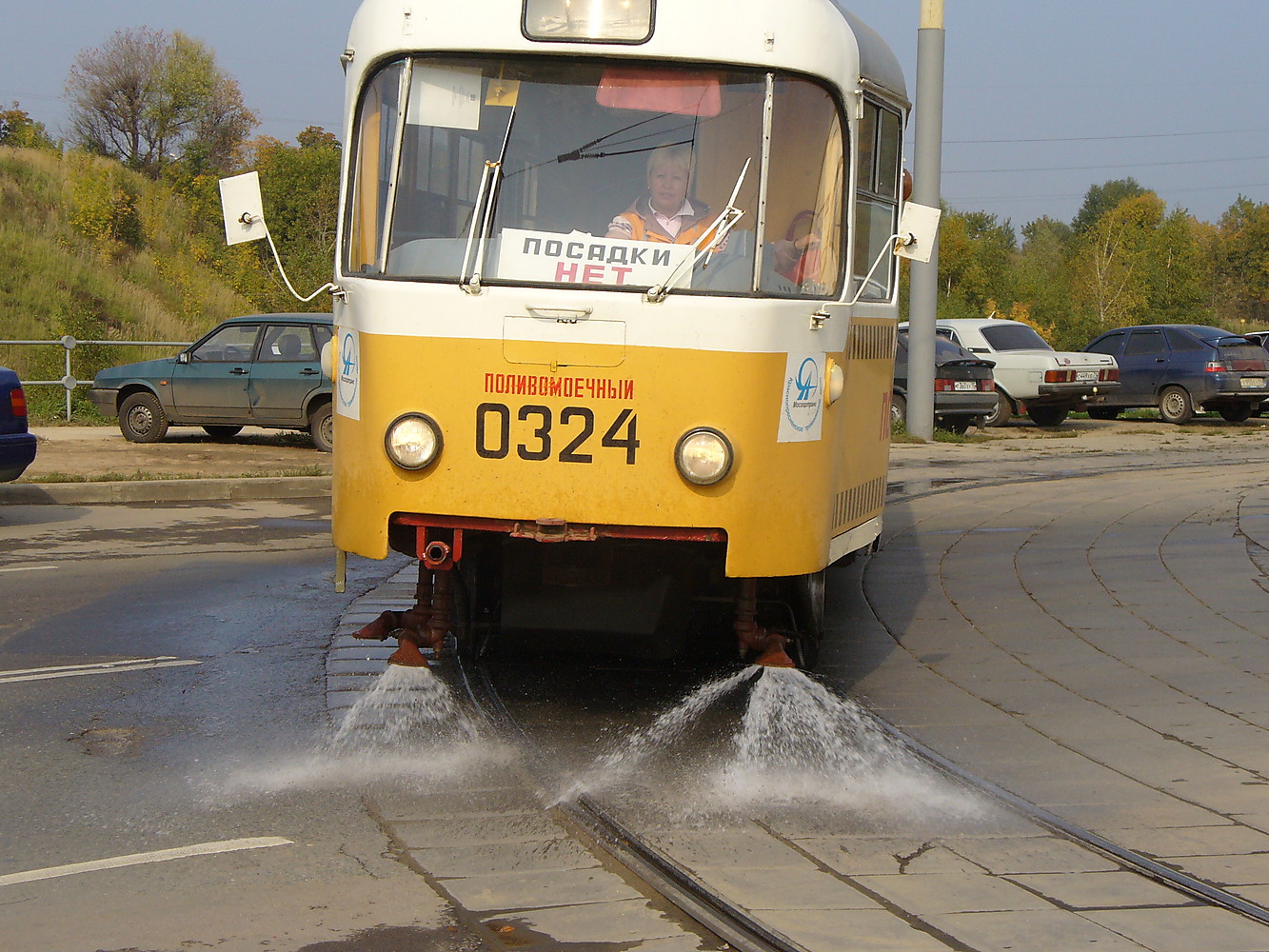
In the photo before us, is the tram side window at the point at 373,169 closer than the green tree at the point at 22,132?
Yes

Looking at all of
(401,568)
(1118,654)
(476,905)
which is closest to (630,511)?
(476,905)

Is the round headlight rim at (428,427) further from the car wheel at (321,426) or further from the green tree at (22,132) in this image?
the green tree at (22,132)

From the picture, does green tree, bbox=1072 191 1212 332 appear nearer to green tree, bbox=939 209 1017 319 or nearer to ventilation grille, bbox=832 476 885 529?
green tree, bbox=939 209 1017 319

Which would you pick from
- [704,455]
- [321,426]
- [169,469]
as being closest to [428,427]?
[704,455]

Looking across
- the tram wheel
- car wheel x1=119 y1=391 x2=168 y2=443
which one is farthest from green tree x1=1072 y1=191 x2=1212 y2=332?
the tram wheel

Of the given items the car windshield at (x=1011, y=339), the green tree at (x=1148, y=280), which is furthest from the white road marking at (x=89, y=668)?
the green tree at (x=1148, y=280)

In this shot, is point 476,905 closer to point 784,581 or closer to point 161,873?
point 161,873

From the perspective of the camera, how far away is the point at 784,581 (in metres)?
6.93

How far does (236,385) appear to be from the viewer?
19062mm

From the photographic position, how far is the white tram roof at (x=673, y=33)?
5910 mm

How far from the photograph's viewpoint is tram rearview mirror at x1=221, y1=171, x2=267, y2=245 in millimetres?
6309

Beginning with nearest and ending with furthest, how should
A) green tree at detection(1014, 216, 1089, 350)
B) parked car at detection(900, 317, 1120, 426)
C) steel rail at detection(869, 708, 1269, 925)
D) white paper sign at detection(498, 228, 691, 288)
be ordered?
1. steel rail at detection(869, 708, 1269, 925)
2. white paper sign at detection(498, 228, 691, 288)
3. parked car at detection(900, 317, 1120, 426)
4. green tree at detection(1014, 216, 1089, 350)

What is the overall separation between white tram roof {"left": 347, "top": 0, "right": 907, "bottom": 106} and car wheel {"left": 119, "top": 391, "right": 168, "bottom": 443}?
47.1ft

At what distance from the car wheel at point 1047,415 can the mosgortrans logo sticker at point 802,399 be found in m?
21.4
